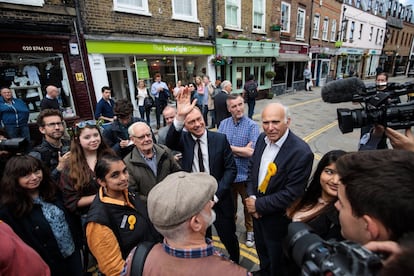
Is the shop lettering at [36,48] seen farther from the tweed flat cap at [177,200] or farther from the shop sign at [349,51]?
the shop sign at [349,51]

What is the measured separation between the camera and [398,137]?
5.25 feet

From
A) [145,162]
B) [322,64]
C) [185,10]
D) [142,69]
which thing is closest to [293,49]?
[322,64]

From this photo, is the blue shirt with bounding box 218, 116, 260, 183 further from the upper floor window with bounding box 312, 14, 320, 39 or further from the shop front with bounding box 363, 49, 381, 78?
the shop front with bounding box 363, 49, 381, 78

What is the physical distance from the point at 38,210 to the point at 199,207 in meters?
1.73

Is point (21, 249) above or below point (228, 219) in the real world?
above

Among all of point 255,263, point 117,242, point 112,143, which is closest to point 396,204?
point 117,242

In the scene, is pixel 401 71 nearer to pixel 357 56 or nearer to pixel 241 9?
pixel 357 56

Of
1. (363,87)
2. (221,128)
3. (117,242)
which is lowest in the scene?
(117,242)

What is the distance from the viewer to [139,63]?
29.3 ft

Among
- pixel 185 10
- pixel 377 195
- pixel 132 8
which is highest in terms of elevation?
pixel 185 10

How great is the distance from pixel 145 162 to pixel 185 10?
9582mm

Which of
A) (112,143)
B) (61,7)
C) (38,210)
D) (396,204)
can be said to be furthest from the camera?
(61,7)

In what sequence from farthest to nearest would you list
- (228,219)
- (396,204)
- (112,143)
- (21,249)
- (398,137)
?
(112,143)
(228,219)
(398,137)
(21,249)
(396,204)

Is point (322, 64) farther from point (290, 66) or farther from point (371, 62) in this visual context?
point (371, 62)
